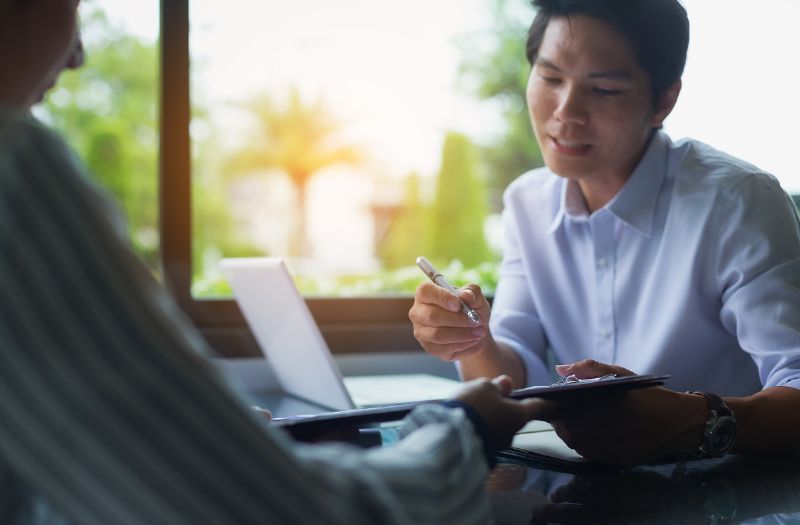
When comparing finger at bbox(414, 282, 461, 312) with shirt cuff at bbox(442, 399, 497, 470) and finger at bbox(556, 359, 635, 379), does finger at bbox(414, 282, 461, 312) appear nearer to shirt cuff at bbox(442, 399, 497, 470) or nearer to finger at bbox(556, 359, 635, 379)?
finger at bbox(556, 359, 635, 379)

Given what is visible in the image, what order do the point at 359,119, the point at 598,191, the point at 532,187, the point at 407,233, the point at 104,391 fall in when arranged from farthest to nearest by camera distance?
1. the point at 407,233
2. the point at 359,119
3. the point at 532,187
4. the point at 598,191
5. the point at 104,391

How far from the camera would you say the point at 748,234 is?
1.50 meters

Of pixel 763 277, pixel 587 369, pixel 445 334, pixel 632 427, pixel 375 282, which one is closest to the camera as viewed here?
pixel 632 427

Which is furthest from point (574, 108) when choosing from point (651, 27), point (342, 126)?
point (342, 126)

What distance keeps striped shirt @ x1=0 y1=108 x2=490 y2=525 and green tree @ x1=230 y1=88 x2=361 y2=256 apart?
567cm

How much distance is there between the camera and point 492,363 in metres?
1.70

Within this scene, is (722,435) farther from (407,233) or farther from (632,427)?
(407,233)

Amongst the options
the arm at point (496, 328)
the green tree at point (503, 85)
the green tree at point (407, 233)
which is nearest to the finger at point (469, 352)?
the arm at point (496, 328)

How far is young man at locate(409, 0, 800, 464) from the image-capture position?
1.49 m

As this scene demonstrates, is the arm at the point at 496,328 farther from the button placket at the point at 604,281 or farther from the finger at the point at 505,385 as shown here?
the finger at the point at 505,385

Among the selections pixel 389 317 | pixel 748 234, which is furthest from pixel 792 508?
pixel 389 317

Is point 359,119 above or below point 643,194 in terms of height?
above

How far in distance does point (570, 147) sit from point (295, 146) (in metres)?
5.60

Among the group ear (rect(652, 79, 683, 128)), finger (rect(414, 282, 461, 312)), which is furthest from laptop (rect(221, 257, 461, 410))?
ear (rect(652, 79, 683, 128))
